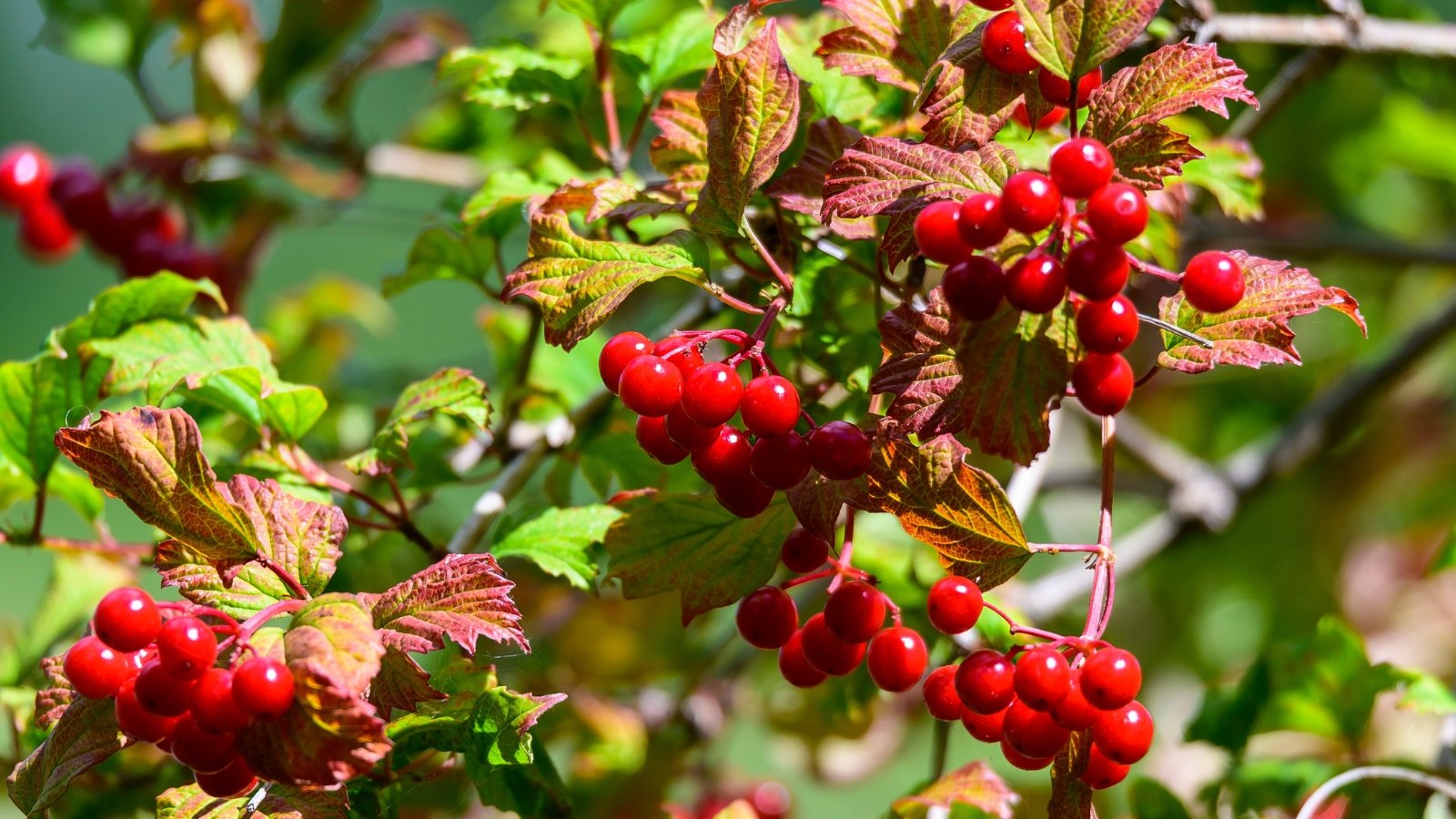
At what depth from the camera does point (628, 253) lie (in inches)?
26.7

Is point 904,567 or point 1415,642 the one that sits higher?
point 904,567

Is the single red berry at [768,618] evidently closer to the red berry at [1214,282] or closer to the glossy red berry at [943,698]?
the glossy red berry at [943,698]

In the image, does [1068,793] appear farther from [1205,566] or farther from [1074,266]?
[1205,566]

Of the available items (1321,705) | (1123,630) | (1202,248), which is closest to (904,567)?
(1321,705)

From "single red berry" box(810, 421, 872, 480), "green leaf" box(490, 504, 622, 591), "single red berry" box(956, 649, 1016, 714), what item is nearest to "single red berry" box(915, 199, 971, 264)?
"single red berry" box(810, 421, 872, 480)

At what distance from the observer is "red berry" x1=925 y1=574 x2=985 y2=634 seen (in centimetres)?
63

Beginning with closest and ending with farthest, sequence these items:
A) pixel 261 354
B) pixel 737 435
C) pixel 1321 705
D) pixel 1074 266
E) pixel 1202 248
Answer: pixel 1074 266, pixel 737 435, pixel 261 354, pixel 1321 705, pixel 1202 248

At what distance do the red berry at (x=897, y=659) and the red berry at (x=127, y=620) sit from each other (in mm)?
367

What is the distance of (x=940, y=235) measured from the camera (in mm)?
570

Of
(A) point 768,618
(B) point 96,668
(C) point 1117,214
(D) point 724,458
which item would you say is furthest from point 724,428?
(B) point 96,668

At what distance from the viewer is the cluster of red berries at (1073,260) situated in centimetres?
55

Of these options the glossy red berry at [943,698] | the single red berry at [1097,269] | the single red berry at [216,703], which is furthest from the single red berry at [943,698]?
the single red berry at [216,703]

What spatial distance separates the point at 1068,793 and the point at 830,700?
0.40 meters

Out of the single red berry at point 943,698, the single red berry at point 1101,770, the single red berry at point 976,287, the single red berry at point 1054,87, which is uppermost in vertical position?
the single red berry at point 1054,87
